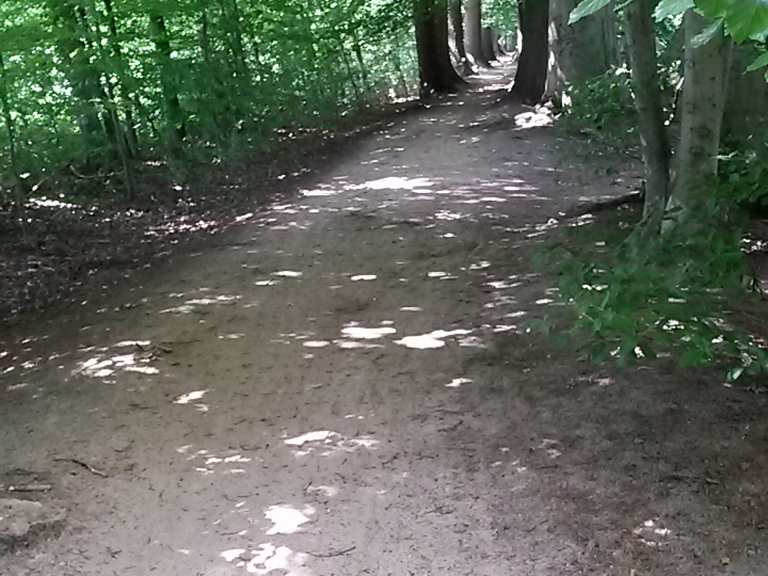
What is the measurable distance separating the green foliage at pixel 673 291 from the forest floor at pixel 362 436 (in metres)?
0.70

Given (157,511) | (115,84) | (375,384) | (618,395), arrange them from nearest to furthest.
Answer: (157,511)
(618,395)
(375,384)
(115,84)

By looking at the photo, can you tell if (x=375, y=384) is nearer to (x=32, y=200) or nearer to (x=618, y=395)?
(x=618, y=395)

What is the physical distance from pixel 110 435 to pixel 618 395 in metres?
3.03

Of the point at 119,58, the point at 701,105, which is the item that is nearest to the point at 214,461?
the point at 701,105

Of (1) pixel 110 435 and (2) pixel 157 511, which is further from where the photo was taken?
(1) pixel 110 435

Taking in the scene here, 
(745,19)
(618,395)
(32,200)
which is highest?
(745,19)

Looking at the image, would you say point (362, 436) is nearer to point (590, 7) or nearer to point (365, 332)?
point (365, 332)

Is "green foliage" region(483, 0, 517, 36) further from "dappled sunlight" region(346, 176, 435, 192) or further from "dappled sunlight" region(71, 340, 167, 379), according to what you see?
"dappled sunlight" region(71, 340, 167, 379)

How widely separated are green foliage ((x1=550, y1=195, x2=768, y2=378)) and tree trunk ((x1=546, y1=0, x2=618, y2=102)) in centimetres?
1006

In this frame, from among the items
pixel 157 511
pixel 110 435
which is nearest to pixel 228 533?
pixel 157 511

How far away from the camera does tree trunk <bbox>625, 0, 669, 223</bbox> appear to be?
6.71 meters

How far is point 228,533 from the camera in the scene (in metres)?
3.93

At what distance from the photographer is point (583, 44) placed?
13594mm

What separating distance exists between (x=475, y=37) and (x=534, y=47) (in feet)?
70.4
